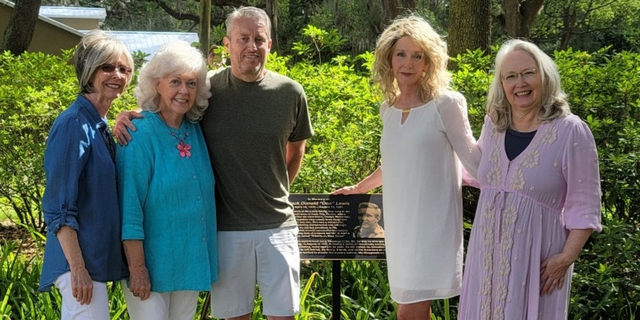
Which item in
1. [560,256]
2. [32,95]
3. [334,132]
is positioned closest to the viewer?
[560,256]

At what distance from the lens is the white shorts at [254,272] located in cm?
396

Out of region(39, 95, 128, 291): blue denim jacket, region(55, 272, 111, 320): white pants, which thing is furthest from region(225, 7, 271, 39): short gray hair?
region(55, 272, 111, 320): white pants

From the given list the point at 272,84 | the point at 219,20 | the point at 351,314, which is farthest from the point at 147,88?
the point at 219,20

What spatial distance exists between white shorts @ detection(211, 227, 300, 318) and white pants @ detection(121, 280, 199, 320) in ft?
0.75

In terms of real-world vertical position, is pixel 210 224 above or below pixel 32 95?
below

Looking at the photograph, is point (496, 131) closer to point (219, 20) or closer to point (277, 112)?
point (277, 112)

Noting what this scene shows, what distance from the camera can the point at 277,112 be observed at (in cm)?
400

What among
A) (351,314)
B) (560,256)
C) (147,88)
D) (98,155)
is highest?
(147,88)

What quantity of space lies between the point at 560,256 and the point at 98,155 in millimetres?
2169

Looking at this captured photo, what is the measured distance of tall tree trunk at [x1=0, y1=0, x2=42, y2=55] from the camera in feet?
38.9

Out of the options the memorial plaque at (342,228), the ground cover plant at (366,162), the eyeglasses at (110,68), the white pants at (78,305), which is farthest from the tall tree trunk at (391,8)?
the white pants at (78,305)

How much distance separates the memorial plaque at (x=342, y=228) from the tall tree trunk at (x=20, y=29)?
882cm

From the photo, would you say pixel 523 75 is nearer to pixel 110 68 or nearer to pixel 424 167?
pixel 424 167

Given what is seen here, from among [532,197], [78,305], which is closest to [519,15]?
[532,197]
